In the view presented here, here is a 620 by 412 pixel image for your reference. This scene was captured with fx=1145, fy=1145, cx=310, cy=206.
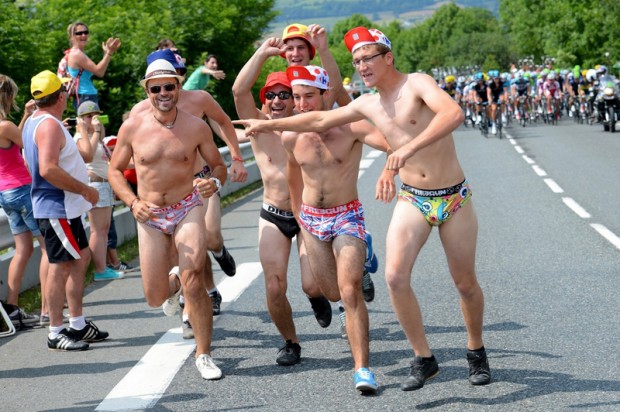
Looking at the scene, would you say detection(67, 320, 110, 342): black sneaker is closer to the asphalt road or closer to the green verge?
the asphalt road

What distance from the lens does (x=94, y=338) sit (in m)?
8.03

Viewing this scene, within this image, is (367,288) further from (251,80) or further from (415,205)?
(415,205)

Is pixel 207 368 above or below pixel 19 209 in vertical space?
below

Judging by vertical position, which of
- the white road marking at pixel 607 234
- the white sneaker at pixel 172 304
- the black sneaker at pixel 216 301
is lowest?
the white road marking at pixel 607 234

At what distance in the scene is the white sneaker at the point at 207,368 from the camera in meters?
6.67

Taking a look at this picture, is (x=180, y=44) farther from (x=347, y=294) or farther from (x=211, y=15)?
(x=347, y=294)

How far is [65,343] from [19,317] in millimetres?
1160

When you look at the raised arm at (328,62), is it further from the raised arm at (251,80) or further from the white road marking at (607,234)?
the white road marking at (607,234)

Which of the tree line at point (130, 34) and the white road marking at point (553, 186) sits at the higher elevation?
the tree line at point (130, 34)

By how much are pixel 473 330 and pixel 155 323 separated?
3.12 metres

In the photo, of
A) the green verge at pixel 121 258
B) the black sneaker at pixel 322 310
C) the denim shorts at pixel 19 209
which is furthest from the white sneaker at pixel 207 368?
the green verge at pixel 121 258

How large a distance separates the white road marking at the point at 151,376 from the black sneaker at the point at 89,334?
1.45 ft

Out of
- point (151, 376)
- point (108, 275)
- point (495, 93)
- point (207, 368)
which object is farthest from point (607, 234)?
point (495, 93)

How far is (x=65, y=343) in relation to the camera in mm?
7789
